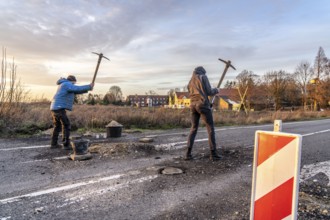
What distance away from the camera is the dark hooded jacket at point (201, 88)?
19.0ft

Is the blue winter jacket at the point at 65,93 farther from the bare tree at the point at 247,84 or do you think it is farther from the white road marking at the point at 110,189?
the bare tree at the point at 247,84

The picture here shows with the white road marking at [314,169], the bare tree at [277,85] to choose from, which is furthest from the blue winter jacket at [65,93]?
the bare tree at [277,85]

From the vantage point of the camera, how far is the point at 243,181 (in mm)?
4523

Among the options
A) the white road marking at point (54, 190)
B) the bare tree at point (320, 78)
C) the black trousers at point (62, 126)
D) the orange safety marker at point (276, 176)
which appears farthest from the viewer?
the bare tree at point (320, 78)

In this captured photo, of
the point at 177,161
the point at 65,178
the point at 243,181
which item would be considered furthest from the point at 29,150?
the point at 243,181

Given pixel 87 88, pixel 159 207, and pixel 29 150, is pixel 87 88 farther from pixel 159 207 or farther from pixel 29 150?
pixel 159 207

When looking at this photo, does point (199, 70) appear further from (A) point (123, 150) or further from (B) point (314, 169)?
(B) point (314, 169)

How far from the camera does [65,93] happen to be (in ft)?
23.5

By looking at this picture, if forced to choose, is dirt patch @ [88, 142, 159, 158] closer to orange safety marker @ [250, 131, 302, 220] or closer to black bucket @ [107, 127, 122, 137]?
black bucket @ [107, 127, 122, 137]

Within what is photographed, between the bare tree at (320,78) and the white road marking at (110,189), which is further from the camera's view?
the bare tree at (320,78)

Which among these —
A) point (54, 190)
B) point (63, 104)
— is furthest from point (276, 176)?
point (63, 104)

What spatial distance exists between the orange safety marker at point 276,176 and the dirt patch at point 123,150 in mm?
4265

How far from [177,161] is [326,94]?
48417 mm

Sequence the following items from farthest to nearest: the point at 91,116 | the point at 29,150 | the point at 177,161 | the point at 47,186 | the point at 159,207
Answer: the point at 91,116 → the point at 29,150 → the point at 177,161 → the point at 47,186 → the point at 159,207
